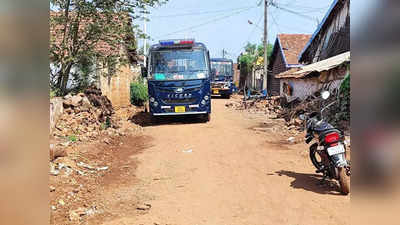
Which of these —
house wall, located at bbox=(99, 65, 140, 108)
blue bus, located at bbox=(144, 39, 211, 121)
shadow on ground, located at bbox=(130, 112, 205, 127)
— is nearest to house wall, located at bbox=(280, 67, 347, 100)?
blue bus, located at bbox=(144, 39, 211, 121)

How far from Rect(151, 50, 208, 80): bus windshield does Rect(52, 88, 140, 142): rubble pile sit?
7.00 ft

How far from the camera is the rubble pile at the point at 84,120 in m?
9.16

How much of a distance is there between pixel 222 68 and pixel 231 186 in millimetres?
→ 24587

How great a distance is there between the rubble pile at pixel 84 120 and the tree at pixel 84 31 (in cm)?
97

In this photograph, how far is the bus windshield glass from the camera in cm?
2895

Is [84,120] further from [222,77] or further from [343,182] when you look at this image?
[222,77]

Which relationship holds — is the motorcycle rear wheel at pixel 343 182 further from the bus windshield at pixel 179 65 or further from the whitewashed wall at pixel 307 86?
the bus windshield at pixel 179 65

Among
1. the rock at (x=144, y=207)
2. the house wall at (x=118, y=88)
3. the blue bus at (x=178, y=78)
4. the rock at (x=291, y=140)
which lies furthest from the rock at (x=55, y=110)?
the rock at (x=291, y=140)

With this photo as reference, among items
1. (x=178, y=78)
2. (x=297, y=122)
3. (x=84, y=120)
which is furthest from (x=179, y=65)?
(x=297, y=122)
